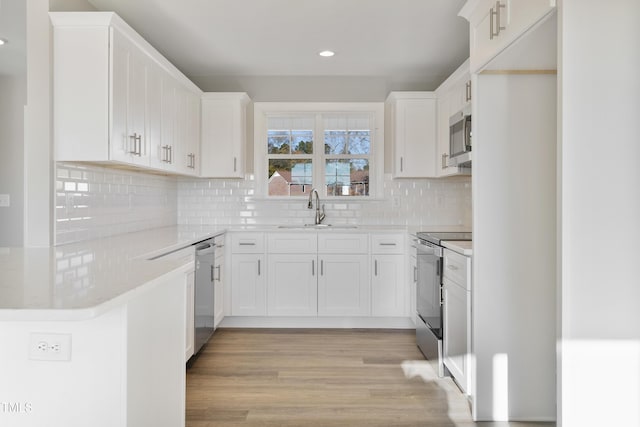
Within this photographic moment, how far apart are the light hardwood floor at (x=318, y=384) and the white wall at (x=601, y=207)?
3.28 feet

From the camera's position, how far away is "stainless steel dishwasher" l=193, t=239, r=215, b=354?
3.20 meters

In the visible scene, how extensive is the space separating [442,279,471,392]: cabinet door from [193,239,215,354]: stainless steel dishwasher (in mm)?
1715

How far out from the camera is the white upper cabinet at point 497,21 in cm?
180

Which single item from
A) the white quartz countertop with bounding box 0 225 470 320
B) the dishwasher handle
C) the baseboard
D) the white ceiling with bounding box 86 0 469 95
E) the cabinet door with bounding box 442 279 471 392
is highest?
the white ceiling with bounding box 86 0 469 95

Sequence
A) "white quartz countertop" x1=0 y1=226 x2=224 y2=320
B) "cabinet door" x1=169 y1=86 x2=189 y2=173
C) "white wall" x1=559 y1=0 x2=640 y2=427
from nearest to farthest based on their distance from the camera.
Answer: "white quartz countertop" x1=0 y1=226 x2=224 y2=320 < "white wall" x1=559 y1=0 x2=640 y2=427 < "cabinet door" x1=169 y1=86 x2=189 y2=173

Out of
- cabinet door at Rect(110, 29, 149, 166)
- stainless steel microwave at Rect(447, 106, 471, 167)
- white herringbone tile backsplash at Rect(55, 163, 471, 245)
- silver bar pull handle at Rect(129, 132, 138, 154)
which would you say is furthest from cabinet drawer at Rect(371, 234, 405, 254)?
silver bar pull handle at Rect(129, 132, 138, 154)

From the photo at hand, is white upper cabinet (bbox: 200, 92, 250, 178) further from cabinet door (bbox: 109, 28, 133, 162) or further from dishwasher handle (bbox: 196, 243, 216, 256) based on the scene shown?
cabinet door (bbox: 109, 28, 133, 162)

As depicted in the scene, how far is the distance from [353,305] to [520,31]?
2.81 m

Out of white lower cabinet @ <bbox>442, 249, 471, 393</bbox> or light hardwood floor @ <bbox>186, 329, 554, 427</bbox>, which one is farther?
white lower cabinet @ <bbox>442, 249, 471, 393</bbox>

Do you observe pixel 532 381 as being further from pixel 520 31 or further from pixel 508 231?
pixel 520 31

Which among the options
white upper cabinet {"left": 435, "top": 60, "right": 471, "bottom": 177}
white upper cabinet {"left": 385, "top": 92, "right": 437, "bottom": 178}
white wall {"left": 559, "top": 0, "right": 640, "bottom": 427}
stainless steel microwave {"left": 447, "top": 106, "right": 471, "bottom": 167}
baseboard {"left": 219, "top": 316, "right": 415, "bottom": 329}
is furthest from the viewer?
white upper cabinet {"left": 385, "top": 92, "right": 437, "bottom": 178}

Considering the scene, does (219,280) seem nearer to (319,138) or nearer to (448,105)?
(319,138)

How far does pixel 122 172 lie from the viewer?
11.4 ft

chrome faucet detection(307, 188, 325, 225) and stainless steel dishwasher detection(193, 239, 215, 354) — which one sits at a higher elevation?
chrome faucet detection(307, 188, 325, 225)
